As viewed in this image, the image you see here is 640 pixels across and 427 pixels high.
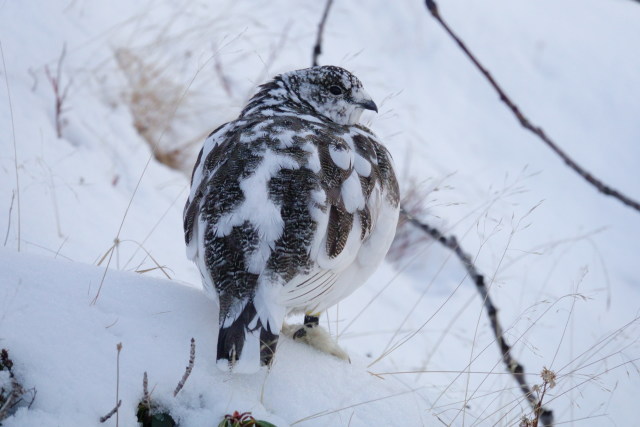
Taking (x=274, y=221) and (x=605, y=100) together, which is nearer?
(x=274, y=221)

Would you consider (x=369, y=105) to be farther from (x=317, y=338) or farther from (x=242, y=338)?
(x=242, y=338)

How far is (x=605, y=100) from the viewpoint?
23.9ft

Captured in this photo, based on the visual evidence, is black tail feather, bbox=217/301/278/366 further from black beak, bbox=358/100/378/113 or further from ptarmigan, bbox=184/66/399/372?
black beak, bbox=358/100/378/113

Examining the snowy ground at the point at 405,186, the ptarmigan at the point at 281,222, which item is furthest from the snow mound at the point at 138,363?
the ptarmigan at the point at 281,222

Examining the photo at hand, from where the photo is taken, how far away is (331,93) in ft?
8.34

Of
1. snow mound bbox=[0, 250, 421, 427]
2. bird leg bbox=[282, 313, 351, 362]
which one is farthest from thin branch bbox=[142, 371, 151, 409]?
bird leg bbox=[282, 313, 351, 362]

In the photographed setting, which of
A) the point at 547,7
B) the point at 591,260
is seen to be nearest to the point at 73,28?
the point at 591,260

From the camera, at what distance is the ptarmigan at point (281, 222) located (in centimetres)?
166

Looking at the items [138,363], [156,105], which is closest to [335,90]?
[138,363]

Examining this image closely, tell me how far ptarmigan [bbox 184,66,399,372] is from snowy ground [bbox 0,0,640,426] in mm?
149

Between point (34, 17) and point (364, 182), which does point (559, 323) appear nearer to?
point (364, 182)

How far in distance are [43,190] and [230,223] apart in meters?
1.78

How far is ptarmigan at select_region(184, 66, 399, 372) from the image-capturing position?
166 centimetres

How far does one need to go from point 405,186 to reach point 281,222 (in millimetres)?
3688
